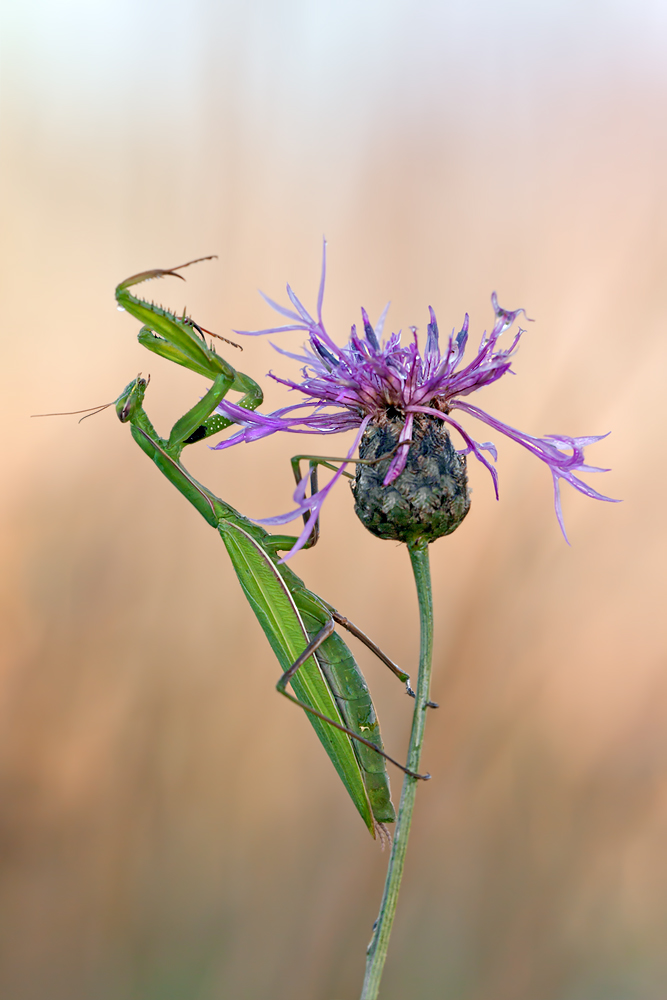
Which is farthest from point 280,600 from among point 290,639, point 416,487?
point 416,487

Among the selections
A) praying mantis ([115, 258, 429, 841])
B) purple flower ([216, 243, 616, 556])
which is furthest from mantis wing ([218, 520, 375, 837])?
purple flower ([216, 243, 616, 556])

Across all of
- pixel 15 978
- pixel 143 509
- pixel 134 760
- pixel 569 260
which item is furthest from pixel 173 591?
pixel 569 260

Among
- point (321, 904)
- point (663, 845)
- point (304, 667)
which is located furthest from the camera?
point (321, 904)

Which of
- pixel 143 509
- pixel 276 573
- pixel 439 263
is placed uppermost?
pixel 439 263

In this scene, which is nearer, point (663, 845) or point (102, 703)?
point (663, 845)

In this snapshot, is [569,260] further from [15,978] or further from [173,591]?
[15,978]

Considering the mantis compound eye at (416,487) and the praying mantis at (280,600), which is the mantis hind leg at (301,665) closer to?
the praying mantis at (280,600)

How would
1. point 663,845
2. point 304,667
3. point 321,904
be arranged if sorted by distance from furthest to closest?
1. point 321,904
2. point 663,845
3. point 304,667

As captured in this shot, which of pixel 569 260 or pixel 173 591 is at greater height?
pixel 569 260
